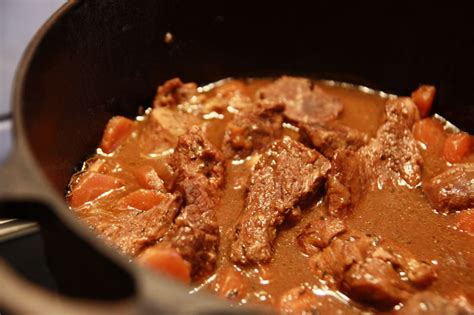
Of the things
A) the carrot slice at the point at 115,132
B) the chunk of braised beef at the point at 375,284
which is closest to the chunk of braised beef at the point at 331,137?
the chunk of braised beef at the point at 375,284

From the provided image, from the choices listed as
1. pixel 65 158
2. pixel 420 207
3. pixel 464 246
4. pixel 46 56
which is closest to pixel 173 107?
pixel 65 158

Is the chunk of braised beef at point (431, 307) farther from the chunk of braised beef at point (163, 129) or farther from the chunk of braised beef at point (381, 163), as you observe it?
the chunk of braised beef at point (163, 129)

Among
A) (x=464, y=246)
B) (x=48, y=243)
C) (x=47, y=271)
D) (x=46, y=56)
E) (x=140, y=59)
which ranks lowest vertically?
(x=464, y=246)

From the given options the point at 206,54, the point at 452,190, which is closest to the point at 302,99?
the point at 206,54

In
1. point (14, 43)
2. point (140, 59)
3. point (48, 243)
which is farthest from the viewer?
point (14, 43)

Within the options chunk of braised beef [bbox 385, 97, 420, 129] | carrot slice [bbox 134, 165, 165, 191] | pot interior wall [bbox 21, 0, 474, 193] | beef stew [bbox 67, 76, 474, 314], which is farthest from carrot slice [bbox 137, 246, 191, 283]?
chunk of braised beef [bbox 385, 97, 420, 129]

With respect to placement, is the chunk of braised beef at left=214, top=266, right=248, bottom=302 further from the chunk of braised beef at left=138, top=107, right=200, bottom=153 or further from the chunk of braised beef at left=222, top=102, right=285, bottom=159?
the chunk of braised beef at left=138, top=107, right=200, bottom=153

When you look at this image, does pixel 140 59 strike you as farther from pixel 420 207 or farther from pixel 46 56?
pixel 420 207
